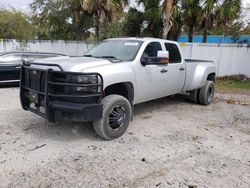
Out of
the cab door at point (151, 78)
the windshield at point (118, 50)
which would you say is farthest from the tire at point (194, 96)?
the windshield at point (118, 50)

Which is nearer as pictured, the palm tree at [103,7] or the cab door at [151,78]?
the cab door at [151,78]

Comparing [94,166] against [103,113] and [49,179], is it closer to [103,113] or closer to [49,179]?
[49,179]

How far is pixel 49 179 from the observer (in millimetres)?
3164

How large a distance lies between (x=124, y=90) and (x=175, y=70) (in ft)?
5.66

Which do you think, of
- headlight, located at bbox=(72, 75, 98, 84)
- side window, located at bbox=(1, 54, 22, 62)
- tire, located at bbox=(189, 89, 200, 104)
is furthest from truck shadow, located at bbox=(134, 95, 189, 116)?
side window, located at bbox=(1, 54, 22, 62)

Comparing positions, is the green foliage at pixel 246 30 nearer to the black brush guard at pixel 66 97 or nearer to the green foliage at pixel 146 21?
the green foliage at pixel 146 21

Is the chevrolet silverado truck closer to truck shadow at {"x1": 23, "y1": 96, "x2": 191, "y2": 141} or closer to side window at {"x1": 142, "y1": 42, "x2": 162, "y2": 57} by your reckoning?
side window at {"x1": 142, "y1": 42, "x2": 162, "y2": 57}

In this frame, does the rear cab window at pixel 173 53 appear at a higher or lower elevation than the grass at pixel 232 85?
higher

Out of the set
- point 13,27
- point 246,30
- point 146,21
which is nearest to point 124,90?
point 146,21

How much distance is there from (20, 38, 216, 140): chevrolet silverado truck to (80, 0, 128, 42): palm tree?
818 centimetres

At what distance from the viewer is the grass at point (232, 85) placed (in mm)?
10504

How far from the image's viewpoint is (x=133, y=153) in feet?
13.0

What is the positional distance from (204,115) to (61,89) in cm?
379

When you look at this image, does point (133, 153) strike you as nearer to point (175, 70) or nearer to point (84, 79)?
point (84, 79)
